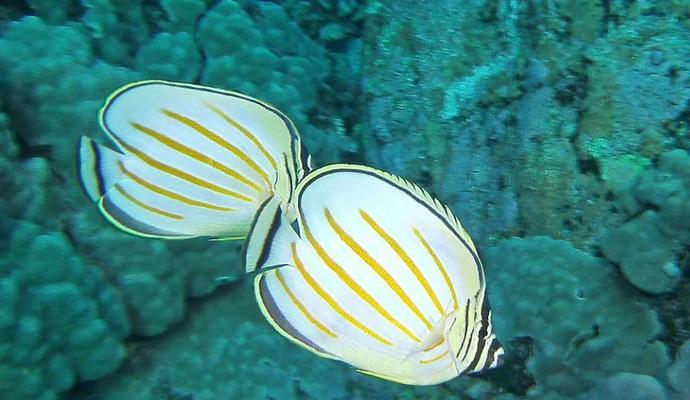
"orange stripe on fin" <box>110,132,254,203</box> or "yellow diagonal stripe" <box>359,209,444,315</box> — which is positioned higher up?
"yellow diagonal stripe" <box>359,209,444,315</box>

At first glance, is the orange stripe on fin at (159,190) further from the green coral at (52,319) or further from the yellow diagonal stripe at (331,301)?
the green coral at (52,319)

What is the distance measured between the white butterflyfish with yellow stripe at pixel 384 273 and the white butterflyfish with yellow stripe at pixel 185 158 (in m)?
0.30

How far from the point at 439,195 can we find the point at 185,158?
6.09 feet

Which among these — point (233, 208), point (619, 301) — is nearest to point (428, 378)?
point (233, 208)

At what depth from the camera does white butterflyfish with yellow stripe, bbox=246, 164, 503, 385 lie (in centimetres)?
142

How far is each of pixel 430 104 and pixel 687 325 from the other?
170cm

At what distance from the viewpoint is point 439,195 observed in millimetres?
3330

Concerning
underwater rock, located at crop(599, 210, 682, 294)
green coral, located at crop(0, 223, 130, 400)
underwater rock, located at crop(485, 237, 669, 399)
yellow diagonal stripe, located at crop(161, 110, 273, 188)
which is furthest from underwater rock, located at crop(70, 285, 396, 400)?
yellow diagonal stripe, located at crop(161, 110, 273, 188)

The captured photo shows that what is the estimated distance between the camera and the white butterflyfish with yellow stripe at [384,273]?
4.65ft

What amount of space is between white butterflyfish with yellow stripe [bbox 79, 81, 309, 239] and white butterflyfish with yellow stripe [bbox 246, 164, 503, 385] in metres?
0.30

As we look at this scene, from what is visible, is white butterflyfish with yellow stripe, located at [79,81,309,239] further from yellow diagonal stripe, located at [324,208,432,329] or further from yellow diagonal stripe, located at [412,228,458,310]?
yellow diagonal stripe, located at [412,228,458,310]

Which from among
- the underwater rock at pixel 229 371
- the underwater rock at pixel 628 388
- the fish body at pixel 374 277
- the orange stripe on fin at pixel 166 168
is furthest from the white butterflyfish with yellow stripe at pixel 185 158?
the underwater rock at pixel 628 388

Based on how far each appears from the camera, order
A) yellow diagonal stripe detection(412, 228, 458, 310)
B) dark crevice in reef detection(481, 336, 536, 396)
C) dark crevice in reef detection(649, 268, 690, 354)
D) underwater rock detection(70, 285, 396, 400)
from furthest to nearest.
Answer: underwater rock detection(70, 285, 396, 400) < dark crevice in reef detection(481, 336, 536, 396) < dark crevice in reef detection(649, 268, 690, 354) < yellow diagonal stripe detection(412, 228, 458, 310)

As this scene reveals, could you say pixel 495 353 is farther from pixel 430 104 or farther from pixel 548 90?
pixel 430 104
